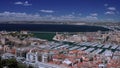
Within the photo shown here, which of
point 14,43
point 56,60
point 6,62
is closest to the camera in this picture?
point 6,62

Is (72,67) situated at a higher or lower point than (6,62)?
lower

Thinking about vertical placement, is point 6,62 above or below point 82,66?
above

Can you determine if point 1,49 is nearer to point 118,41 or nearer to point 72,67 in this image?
Result: point 72,67

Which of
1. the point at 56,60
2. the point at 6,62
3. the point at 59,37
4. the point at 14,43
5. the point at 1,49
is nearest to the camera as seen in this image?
the point at 6,62

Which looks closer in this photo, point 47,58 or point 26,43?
point 47,58

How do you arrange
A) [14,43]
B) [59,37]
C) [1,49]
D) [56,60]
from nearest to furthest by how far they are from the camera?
[56,60]
[1,49]
[14,43]
[59,37]

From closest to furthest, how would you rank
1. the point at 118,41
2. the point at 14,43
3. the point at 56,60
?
the point at 56,60 → the point at 14,43 → the point at 118,41

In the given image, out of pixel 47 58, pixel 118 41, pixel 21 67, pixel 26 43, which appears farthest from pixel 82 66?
pixel 118 41

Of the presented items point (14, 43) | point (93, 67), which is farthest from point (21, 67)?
point (14, 43)

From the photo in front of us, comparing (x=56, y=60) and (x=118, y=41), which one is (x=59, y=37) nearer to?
(x=118, y=41)
